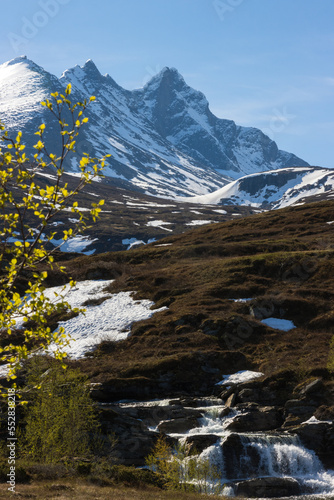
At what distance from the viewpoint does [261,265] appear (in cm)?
6988

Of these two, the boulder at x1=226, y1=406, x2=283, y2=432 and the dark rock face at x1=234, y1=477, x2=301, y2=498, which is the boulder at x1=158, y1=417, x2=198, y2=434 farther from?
the dark rock face at x1=234, y1=477, x2=301, y2=498

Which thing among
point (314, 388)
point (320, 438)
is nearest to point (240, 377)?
point (314, 388)

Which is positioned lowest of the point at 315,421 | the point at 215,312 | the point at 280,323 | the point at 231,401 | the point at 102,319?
the point at 315,421

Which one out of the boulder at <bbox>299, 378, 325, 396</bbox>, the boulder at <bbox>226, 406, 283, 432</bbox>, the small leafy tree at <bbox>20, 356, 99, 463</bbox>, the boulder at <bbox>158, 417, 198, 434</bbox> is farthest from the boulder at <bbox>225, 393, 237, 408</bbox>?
the small leafy tree at <bbox>20, 356, 99, 463</bbox>

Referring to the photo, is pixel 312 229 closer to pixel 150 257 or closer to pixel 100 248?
pixel 150 257

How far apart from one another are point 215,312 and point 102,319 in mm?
15058

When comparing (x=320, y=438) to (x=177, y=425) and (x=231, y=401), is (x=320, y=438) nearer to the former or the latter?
(x=231, y=401)

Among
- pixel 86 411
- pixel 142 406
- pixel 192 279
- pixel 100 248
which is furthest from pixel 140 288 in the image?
pixel 100 248

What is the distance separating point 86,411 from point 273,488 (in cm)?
1395

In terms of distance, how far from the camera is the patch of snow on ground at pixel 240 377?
44.4 m

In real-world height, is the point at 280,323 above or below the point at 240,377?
above

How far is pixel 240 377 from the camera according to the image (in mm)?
45312

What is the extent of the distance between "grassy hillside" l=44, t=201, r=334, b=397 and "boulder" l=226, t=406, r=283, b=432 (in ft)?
17.9

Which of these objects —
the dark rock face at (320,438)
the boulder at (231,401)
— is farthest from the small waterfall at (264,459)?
the boulder at (231,401)
